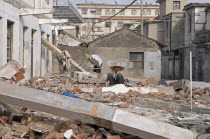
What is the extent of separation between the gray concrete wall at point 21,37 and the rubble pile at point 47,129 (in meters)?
6.61

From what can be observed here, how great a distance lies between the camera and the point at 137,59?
25688 millimetres

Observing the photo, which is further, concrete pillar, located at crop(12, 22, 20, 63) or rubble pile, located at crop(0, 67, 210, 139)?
concrete pillar, located at crop(12, 22, 20, 63)

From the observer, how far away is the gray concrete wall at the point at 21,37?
1320cm

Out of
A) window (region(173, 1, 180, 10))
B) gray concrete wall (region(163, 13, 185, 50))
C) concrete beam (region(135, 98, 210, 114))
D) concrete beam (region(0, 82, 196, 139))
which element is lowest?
concrete beam (region(135, 98, 210, 114))

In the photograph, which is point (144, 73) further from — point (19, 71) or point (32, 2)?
point (19, 71)

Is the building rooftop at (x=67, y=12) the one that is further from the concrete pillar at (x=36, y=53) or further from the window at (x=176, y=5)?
the window at (x=176, y=5)

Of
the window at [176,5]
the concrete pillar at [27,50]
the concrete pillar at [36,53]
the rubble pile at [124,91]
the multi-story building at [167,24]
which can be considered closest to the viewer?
the rubble pile at [124,91]

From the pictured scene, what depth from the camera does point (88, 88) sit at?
45.3 feet

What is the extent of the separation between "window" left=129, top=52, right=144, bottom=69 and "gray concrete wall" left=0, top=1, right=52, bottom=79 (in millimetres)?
6394

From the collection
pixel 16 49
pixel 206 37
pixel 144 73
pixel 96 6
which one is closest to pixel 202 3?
pixel 206 37

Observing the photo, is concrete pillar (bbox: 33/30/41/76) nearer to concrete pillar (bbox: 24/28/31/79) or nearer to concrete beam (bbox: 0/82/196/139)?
concrete pillar (bbox: 24/28/31/79)

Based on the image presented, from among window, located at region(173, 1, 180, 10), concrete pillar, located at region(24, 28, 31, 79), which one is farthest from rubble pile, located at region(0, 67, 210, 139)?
window, located at region(173, 1, 180, 10)

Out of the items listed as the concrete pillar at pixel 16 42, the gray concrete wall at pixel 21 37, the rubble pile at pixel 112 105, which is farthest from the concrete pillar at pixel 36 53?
the concrete pillar at pixel 16 42

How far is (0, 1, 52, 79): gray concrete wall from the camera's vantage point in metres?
13.2
